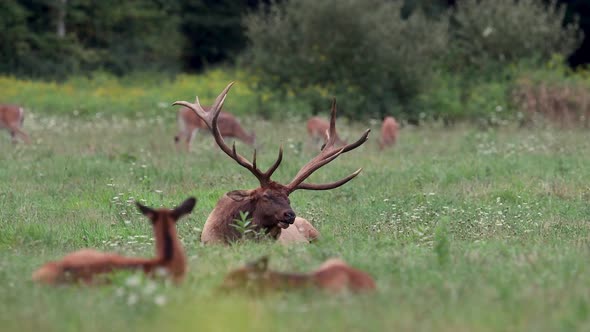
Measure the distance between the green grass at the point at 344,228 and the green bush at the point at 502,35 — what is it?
22.3 feet

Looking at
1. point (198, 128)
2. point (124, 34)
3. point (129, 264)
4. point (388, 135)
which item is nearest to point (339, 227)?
point (129, 264)

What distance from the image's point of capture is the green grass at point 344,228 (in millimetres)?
5129

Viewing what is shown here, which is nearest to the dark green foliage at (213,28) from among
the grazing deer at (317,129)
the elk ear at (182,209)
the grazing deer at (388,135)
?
the grazing deer at (317,129)

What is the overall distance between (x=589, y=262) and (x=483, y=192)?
20.0ft

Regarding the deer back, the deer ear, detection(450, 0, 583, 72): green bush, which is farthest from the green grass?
detection(450, 0, 583, 72): green bush

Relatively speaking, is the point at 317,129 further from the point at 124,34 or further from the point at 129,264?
the point at 124,34

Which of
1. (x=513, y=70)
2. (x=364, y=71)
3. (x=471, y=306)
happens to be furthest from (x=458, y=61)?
(x=471, y=306)

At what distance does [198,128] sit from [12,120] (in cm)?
353

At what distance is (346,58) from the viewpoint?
87.5ft

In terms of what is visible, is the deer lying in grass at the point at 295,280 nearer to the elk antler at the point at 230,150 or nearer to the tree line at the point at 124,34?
the elk antler at the point at 230,150

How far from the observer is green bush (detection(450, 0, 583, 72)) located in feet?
95.6

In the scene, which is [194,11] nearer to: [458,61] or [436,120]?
[458,61]

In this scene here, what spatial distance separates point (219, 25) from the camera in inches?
1868

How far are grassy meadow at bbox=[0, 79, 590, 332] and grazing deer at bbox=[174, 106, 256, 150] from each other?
0.47m
